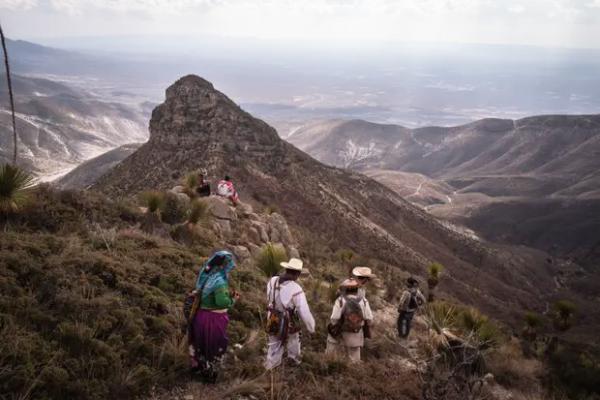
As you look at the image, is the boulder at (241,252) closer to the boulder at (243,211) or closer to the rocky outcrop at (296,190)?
the boulder at (243,211)

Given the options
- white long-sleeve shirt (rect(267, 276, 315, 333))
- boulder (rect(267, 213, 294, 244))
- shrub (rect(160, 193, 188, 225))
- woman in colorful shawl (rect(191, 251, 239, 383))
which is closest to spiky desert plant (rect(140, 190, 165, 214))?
shrub (rect(160, 193, 188, 225))

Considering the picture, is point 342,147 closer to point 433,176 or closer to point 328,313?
point 433,176

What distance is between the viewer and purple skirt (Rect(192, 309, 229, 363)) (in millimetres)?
4906

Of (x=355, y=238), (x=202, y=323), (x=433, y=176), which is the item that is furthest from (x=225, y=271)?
(x=433, y=176)

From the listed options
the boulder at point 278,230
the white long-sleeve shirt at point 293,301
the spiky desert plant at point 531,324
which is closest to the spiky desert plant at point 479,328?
the white long-sleeve shirt at point 293,301

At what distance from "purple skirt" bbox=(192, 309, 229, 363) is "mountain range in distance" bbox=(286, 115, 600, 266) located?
62906mm

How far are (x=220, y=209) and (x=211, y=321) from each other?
8.30m

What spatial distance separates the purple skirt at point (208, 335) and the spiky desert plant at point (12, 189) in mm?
4584

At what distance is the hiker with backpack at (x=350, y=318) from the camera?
233 inches

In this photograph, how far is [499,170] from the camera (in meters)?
115

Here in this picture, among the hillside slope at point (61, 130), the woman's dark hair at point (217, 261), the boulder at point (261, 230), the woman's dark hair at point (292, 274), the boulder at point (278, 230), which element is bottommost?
the hillside slope at point (61, 130)

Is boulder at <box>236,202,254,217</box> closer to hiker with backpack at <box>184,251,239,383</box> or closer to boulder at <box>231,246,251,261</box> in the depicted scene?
boulder at <box>231,246,251,261</box>

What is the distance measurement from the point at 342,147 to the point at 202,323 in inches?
6241

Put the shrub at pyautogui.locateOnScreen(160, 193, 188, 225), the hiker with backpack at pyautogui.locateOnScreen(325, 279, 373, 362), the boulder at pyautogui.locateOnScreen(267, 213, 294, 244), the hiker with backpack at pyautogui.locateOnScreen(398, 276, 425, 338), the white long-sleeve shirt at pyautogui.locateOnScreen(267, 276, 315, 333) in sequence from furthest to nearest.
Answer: the boulder at pyautogui.locateOnScreen(267, 213, 294, 244) → the shrub at pyautogui.locateOnScreen(160, 193, 188, 225) → the hiker with backpack at pyautogui.locateOnScreen(398, 276, 425, 338) → the hiker with backpack at pyautogui.locateOnScreen(325, 279, 373, 362) → the white long-sleeve shirt at pyautogui.locateOnScreen(267, 276, 315, 333)
